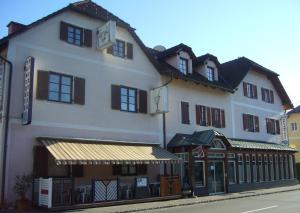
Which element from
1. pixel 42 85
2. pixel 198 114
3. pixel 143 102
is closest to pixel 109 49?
pixel 143 102

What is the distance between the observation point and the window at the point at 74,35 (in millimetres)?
19844

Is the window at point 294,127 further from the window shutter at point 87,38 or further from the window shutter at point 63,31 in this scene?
the window shutter at point 63,31

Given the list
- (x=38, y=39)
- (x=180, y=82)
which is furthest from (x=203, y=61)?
(x=38, y=39)

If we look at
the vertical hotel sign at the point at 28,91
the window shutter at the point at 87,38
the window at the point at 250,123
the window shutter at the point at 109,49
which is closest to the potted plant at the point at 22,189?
the vertical hotel sign at the point at 28,91

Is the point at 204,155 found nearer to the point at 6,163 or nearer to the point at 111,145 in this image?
the point at 111,145

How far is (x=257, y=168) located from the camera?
29.7 meters

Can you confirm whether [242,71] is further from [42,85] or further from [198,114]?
[42,85]

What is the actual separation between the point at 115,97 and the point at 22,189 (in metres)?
7.13

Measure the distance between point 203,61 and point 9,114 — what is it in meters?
15.4

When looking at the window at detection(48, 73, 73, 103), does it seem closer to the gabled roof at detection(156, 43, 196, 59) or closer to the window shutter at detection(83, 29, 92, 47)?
the window shutter at detection(83, 29, 92, 47)

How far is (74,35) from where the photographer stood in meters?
20.1

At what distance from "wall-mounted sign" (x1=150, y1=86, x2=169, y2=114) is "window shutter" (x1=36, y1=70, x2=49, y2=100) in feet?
22.4

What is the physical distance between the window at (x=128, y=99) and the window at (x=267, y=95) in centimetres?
1599

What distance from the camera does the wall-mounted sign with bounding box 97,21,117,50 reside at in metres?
19.9
